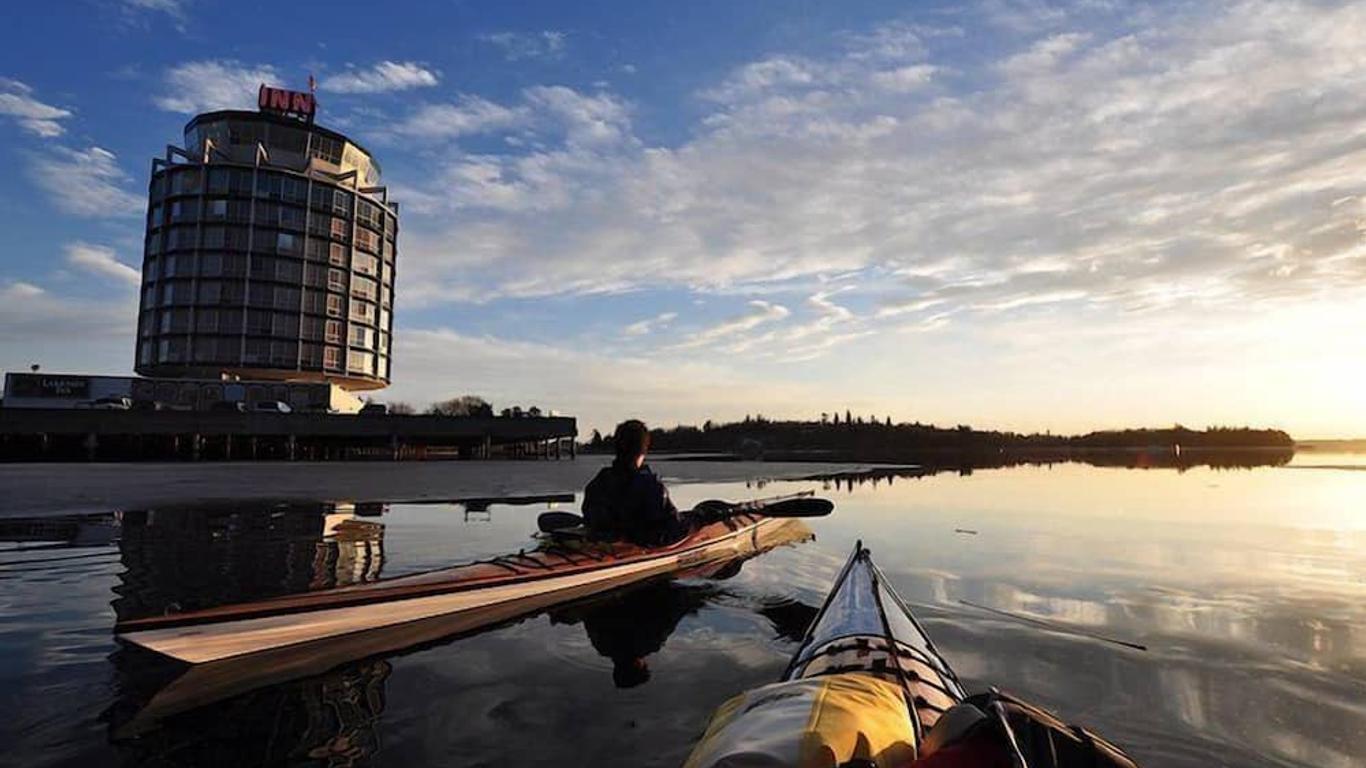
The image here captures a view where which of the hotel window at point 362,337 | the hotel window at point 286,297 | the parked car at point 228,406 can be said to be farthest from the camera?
the hotel window at point 362,337

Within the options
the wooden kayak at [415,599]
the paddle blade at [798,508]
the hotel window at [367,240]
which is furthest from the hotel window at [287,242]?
the wooden kayak at [415,599]

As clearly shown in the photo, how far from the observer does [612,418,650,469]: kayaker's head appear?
8.88 metres

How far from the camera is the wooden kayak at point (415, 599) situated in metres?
5.05

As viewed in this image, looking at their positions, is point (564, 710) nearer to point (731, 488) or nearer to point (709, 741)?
point (709, 741)

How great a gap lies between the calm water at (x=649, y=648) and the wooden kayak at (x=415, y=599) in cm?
34

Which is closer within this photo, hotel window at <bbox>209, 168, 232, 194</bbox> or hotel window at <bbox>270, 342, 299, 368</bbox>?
hotel window at <bbox>270, 342, 299, 368</bbox>

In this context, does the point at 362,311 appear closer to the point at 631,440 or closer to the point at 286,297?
the point at 286,297

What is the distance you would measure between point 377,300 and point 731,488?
6698cm

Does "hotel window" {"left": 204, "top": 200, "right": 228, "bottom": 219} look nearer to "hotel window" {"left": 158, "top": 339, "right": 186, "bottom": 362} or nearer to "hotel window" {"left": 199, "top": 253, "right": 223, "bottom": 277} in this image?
"hotel window" {"left": 199, "top": 253, "right": 223, "bottom": 277}

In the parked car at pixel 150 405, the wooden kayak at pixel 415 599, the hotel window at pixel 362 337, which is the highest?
the hotel window at pixel 362 337

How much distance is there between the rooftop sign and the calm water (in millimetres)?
83009

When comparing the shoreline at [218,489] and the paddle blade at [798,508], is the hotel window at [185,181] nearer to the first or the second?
the shoreline at [218,489]

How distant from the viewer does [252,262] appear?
74125 millimetres

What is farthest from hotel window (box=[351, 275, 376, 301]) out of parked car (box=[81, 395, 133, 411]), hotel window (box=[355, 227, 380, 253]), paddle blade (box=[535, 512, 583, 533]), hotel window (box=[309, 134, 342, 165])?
paddle blade (box=[535, 512, 583, 533])
